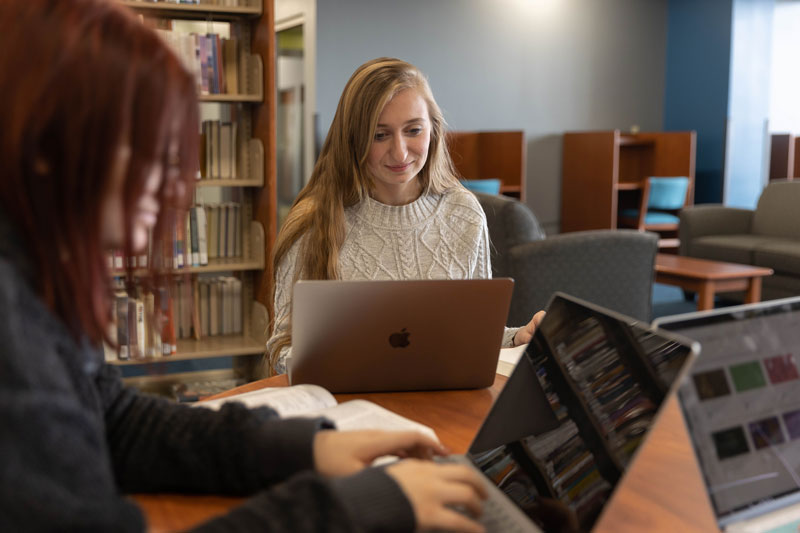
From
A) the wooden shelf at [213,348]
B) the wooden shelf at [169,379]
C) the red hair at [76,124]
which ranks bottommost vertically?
the wooden shelf at [169,379]

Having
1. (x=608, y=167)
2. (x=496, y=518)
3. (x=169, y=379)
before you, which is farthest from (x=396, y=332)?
(x=608, y=167)

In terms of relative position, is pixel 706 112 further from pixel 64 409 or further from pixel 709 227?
pixel 64 409

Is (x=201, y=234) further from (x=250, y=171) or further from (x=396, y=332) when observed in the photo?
(x=396, y=332)

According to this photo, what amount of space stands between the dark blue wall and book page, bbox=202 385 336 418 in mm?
7018

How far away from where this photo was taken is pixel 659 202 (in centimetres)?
649

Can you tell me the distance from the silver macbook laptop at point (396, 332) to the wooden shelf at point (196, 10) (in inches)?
93.1

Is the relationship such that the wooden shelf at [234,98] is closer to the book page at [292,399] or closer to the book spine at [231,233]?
the book spine at [231,233]

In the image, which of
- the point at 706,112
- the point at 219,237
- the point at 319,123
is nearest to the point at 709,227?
the point at 706,112

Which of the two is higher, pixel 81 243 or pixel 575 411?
pixel 81 243

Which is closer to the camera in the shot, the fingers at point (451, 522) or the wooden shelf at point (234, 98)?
the fingers at point (451, 522)

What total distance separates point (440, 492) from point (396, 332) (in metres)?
0.49

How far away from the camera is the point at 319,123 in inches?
241

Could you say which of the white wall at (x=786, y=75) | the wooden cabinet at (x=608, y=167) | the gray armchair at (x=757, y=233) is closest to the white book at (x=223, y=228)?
the gray armchair at (x=757, y=233)

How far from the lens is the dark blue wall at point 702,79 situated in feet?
24.1
